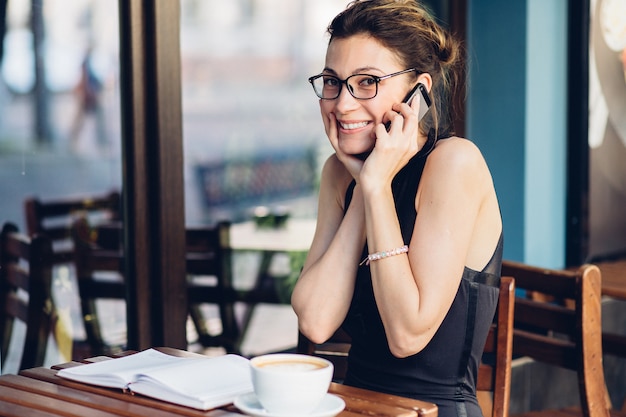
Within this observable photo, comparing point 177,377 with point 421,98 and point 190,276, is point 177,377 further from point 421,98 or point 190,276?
point 190,276

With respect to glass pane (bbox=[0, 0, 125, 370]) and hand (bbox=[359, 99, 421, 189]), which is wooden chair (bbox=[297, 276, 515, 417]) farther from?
glass pane (bbox=[0, 0, 125, 370])

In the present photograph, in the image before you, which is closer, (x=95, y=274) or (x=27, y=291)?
(x=27, y=291)

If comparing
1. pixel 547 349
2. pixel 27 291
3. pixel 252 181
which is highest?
pixel 252 181

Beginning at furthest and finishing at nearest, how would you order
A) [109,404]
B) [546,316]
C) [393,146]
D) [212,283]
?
[212,283] < [546,316] < [393,146] < [109,404]

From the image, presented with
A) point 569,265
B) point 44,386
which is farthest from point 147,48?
point 569,265

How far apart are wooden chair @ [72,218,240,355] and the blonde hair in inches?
50.0

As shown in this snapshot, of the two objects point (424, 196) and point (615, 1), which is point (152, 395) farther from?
point (615, 1)

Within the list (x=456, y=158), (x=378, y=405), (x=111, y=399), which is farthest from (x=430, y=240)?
(x=111, y=399)

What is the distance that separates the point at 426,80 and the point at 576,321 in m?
0.71

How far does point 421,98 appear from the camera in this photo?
6.80 feet

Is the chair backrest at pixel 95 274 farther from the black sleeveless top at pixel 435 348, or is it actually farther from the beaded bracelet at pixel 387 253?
the beaded bracelet at pixel 387 253

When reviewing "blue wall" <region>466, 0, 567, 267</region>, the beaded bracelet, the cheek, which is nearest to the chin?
the cheek

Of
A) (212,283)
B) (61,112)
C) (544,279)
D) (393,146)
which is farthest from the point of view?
(212,283)

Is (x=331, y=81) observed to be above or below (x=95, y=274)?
above
